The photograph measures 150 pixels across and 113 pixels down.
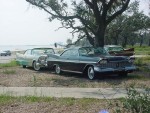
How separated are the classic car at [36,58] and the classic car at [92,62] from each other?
9.07 feet

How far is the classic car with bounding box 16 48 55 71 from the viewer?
820 inches

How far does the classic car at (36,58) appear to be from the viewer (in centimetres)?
2082

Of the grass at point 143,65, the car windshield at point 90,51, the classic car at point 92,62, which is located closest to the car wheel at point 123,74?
the classic car at point 92,62

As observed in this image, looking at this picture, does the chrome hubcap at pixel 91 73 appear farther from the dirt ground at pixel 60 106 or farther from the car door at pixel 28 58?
the car door at pixel 28 58

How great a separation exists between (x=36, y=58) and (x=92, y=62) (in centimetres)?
658

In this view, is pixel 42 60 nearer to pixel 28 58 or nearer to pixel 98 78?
pixel 28 58

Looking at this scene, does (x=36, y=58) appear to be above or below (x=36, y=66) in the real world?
above

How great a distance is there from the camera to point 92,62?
15492 mm

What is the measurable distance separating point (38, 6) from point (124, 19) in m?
40.2

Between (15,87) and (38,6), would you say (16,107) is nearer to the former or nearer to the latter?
(15,87)

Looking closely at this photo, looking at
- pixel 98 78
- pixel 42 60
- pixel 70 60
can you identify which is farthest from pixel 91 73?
pixel 42 60

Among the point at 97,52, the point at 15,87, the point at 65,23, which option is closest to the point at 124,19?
the point at 65,23

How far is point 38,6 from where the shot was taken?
84.4 feet

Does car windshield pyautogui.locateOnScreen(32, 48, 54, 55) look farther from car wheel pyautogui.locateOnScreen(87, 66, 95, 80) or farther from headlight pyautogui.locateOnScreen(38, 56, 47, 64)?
car wheel pyautogui.locateOnScreen(87, 66, 95, 80)
